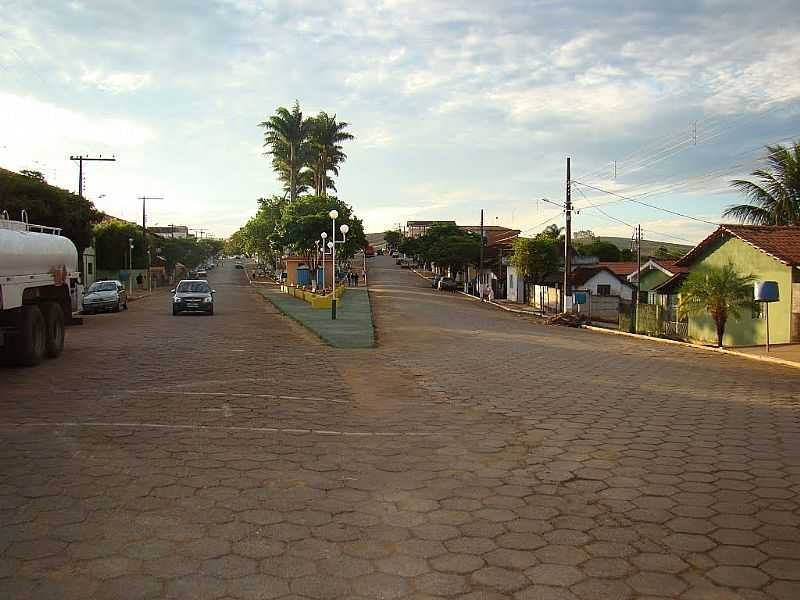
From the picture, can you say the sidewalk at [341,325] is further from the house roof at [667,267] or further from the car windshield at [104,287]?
the house roof at [667,267]

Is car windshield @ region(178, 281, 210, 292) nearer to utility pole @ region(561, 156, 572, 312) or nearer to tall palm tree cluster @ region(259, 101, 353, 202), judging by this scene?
utility pole @ region(561, 156, 572, 312)

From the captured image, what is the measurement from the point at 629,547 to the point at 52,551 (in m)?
3.70

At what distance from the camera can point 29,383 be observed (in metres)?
11.1

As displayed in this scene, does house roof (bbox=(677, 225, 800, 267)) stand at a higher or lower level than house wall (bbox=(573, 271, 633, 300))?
higher

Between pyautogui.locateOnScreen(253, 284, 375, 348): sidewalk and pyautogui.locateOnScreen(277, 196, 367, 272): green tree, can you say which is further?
pyautogui.locateOnScreen(277, 196, 367, 272): green tree

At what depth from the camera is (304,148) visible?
66188mm

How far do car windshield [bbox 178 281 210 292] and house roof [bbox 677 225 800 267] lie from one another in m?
20.8

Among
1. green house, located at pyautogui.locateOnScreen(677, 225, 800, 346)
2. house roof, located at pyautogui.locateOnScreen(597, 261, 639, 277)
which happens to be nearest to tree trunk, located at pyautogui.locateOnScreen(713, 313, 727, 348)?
green house, located at pyautogui.locateOnScreen(677, 225, 800, 346)

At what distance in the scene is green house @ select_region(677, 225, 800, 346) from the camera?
72.1 feet

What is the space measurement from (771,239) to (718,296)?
4.31 metres

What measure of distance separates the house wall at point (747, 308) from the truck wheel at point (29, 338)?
19.3m

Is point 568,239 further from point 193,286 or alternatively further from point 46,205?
point 46,205

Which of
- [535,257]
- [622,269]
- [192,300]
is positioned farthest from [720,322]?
[622,269]

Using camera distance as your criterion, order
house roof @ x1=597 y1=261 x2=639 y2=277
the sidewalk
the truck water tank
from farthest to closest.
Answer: house roof @ x1=597 y1=261 x2=639 y2=277, the sidewalk, the truck water tank
